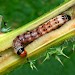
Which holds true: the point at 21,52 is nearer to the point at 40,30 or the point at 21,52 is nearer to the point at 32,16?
the point at 40,30

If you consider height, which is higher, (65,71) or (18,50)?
(18,50)

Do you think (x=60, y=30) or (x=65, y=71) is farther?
A: (x=65, y=71)

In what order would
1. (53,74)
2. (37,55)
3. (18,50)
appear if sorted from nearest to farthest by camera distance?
1. (37,55)
2. (18,50)
3. (53,74)

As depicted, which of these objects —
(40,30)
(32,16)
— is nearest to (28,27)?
(40,30)

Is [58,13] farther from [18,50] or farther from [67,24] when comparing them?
[18,50]

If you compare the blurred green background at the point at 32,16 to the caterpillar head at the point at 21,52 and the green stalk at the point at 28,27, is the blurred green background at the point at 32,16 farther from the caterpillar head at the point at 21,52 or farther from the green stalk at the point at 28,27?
the green stalk at the point at 28,27

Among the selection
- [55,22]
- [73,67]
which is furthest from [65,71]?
[55,22]
